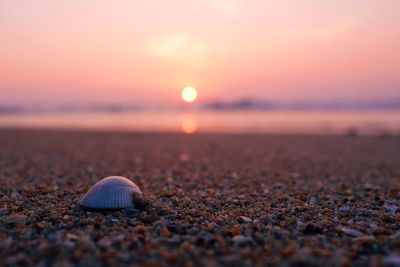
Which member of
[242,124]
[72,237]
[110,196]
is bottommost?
[72,237]

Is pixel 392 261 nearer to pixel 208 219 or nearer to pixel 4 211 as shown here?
pixel 208 219

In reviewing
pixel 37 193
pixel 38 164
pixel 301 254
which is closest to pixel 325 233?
pixel 301 254

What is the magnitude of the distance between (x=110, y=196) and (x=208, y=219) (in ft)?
3.07

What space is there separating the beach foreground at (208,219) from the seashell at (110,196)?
89mm

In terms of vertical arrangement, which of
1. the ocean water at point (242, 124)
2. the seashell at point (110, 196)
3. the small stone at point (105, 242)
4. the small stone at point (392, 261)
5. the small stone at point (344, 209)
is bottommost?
the small stone at point (344, 209)

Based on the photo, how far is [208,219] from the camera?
3.24m

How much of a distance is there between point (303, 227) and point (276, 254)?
2.28 feet

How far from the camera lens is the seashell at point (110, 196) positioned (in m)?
3.33

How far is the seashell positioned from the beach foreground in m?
0.09

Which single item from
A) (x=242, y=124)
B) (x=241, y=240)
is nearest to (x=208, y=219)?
(x=241, y=240)

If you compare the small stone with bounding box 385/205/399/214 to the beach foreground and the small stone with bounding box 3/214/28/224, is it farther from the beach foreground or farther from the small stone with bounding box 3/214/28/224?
the small stone with bounding box 3/214/28/224

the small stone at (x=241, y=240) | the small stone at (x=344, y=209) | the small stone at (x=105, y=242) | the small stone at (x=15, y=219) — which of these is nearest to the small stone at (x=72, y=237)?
the small stone at (x=105, y=242)

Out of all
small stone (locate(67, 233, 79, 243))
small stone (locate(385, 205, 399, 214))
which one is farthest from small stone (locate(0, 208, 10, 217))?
small stone (locate(385, 205, 399, 214))

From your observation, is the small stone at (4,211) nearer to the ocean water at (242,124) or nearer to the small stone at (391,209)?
the small stone at (391,209)
